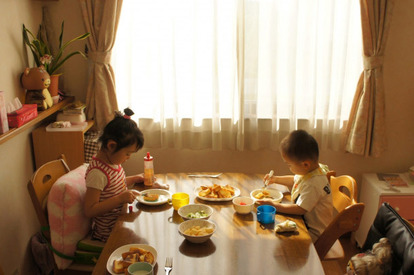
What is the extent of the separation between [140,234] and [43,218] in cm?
64

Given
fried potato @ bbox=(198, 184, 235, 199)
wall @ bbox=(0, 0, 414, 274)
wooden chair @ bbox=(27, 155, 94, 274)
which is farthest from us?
wall @ bbox=(0, 0, 414, 274)

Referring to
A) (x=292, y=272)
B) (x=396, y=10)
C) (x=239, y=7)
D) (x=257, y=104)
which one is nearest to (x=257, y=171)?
(x=257, y=104)

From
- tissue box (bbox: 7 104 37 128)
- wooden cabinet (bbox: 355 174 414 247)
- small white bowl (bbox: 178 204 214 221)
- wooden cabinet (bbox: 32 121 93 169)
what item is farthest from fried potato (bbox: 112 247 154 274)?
wooden cabinet (bbox: 355 174 414 247)

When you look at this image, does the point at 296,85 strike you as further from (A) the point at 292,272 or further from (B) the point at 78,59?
(A) the point at 292,272

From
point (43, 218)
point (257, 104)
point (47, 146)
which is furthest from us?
point (257, 104)

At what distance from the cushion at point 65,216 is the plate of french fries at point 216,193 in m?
0.62

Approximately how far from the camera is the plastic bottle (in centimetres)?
226

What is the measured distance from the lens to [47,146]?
2.69 meters

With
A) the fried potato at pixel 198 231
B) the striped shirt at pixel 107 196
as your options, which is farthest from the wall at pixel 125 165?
the fried potato at pixel 198 231

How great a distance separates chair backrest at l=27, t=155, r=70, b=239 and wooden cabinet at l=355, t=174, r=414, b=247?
220cm

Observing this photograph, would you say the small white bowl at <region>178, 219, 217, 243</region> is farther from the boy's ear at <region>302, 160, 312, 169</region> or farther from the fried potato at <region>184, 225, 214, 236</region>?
the boy's ear at <region>302, 160, 312, 169</region>

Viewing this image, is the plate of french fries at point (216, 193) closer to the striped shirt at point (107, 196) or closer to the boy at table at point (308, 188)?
the boy at table at point (308, 188)

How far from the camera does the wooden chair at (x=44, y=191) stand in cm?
202

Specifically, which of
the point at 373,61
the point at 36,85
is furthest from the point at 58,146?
the point at 373,61
